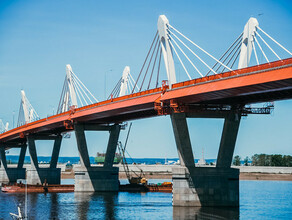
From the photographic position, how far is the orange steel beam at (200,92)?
57.8 meters

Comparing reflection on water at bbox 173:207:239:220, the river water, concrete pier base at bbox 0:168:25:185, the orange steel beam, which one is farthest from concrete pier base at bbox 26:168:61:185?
reflection on water at bbox 173:207:239:220

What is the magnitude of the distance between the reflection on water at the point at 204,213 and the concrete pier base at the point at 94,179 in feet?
128

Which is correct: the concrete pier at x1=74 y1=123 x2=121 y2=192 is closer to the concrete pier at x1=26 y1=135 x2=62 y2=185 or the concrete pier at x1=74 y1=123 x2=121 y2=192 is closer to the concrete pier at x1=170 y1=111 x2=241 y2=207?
the concrete pier at x1=26 y1=135 x2=62 y2=185

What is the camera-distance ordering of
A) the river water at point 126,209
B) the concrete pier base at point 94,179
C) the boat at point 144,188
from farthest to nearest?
the boat at point 144,188 < the concrete pier base at point 94,179 < the river water at point 126,209

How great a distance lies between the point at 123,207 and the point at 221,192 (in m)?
16.0

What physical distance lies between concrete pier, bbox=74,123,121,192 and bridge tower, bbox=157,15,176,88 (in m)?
36.2

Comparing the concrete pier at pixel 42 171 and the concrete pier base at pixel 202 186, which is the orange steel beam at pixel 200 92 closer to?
the concrete pier base at pixel 202 186

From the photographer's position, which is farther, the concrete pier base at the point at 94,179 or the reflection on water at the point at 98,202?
the concrete pier base at the point at 94,179

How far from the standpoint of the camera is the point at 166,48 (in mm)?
78938

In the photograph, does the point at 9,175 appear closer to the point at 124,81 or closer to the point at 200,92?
the point at 124,81

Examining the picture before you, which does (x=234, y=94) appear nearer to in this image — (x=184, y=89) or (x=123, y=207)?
(x=184, y=89)

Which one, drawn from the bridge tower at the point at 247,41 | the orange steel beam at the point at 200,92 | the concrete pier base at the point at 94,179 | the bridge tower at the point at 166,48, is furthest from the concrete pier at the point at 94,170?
the bridge tower at the point at 247,41

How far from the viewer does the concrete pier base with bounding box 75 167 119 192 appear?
112 metres

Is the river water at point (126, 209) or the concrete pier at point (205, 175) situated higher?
the concrete pier at point (205, 175)
